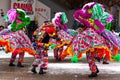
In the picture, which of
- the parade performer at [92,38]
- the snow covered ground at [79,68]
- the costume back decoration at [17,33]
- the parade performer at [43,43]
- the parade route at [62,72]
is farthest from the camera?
the costume back decoration at [17,33]

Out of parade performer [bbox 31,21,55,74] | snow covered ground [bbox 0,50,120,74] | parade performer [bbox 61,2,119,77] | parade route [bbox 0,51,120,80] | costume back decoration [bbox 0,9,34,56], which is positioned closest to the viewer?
parade performer [bbox 61,2,119,77]

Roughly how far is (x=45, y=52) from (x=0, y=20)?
54.0 ft

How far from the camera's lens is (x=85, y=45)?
10945mm

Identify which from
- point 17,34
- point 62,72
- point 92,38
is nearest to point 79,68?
point 62,72

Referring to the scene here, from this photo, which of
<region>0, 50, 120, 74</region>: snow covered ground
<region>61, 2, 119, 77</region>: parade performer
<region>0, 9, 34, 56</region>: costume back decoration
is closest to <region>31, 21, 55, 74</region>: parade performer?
<region>0, 50, 120, 74</region>: snow covered ground

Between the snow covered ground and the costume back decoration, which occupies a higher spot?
the costume back decoration

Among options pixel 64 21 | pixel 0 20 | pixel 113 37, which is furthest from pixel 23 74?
pixel 0 20

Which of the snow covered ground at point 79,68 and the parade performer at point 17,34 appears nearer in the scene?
the snow covered ground at point 79,68

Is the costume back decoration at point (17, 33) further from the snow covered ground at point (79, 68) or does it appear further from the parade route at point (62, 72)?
the snow covered ground at point (79, 68)

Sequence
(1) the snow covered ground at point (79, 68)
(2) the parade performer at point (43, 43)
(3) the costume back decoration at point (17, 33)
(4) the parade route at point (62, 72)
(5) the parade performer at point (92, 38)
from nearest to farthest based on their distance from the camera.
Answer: (5) the parade performer at point (92, 38)
(4) the parade route at point (62, 72)
(2) the parade performer at point (43, 43)
(1) the snow covered ground at point (79, 68)
(3) the costume back decoration at point (17, 33)

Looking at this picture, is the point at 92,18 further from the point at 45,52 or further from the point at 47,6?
the point at 47,6

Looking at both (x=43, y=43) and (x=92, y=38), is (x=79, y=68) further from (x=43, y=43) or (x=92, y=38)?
(x=92, y=38)

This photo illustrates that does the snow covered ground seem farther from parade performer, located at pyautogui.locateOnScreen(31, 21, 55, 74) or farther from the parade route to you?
parade performer, located at pyautogui.locateOnScreen(31, 21, 55, 74)

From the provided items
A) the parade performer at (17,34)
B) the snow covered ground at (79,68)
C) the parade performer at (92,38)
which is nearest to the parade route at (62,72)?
the snow covered ground at (79,68)
